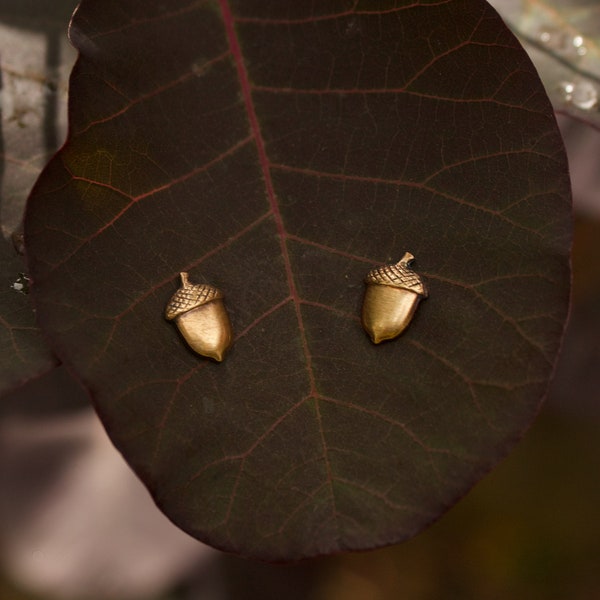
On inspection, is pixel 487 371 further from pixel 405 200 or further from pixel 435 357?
pixel 405 200

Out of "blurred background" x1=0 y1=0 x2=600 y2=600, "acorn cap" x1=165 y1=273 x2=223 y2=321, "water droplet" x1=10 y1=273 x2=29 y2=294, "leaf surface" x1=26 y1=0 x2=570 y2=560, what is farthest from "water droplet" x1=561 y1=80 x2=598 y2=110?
"water droplet" x1=10 y1=273 x2=29 y2=294

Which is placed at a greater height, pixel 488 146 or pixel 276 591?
pixel 488 146

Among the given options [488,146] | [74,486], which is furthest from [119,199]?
[74,486]

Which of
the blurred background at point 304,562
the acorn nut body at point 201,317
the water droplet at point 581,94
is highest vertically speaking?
the water droplet at point 581,94

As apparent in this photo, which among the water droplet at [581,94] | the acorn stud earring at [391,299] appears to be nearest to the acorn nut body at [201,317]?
the acorn stud earring at [391,299]

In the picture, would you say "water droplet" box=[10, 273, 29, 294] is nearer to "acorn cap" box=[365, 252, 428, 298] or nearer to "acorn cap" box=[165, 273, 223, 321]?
"acorn cap" box=[165, 273, 223, 321]

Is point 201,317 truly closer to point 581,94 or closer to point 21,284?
point 21,284

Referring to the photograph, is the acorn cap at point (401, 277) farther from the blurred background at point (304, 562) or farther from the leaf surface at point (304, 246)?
the blurred background at point (304, 562)
